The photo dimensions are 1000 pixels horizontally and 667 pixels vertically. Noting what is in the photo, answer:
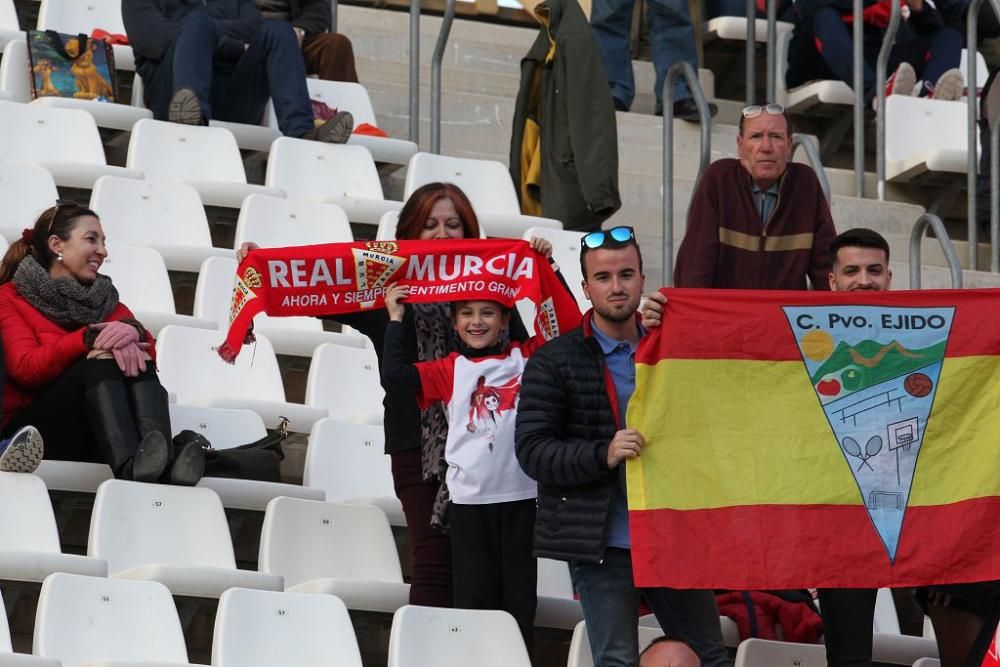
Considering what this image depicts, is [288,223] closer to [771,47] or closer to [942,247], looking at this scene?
[942,247]

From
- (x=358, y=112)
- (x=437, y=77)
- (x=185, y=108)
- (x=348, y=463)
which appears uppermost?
(x=437, y=77)

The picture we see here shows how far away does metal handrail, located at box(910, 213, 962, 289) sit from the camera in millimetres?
7227

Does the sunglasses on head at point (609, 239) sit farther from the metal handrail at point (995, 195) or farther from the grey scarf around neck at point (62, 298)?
the metal handrail at point (995, 195)

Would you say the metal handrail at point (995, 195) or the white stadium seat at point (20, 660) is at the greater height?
the metal handrail at point (995, 195)

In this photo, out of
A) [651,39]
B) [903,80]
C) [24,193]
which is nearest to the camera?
[24,193]

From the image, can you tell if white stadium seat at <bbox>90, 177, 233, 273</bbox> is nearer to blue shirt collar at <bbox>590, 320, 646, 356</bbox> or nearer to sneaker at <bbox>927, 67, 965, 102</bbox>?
blue shirt collar at <bbox>590, 320, 646, 356</bbox>

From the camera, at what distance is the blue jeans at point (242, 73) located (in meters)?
7.83

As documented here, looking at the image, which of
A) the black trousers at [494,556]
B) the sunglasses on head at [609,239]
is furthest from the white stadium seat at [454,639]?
the sunglasses on head at [609,239]

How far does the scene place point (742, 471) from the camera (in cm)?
517

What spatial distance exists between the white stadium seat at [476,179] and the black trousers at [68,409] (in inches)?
88.8

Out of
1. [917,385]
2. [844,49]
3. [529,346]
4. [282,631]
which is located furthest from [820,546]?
[844,49]

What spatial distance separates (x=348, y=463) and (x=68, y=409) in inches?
33.3

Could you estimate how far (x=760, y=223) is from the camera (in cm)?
631

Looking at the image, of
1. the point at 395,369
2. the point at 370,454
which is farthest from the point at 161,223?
the point at 395,369
